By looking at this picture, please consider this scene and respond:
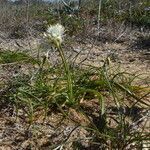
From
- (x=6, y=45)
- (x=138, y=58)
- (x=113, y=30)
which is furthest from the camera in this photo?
(x=113, y=30)

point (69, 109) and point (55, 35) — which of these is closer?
point (55, 35)

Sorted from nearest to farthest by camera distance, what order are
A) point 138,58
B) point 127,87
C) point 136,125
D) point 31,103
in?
1. point 136,125
2. point 31,103
3. point 127,87
4. point 138,58

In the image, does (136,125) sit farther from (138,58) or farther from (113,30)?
(113,30)

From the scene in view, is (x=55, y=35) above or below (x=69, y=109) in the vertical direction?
above

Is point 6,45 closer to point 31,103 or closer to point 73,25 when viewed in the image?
point 73,25

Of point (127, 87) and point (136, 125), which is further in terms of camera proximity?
point (127, 87)

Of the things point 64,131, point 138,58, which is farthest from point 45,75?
point 138,58

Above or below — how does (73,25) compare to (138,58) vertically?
above

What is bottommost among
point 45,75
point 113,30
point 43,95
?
point 43,95

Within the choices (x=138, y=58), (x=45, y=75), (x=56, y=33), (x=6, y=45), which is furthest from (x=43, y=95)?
(x=6, y=45)
